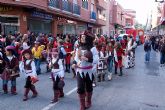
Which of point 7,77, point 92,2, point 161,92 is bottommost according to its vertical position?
point 161,92

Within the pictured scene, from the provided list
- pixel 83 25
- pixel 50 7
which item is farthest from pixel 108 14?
pixel 50 7

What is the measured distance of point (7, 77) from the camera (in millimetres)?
9430

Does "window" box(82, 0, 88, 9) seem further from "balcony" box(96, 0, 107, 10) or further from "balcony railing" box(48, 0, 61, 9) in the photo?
"balcony railing" box(48, 0, 61, 9)

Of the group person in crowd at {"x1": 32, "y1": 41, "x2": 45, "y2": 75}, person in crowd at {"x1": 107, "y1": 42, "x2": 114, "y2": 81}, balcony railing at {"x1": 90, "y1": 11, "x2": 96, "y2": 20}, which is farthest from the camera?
balcony railing at {"x1": 90, "y1": 11, "x2": 96, "y2": 20}

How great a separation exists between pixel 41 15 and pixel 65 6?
7.29 metres

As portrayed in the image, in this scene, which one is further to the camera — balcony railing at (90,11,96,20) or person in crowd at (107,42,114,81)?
balcony railing at (90,11,96,20)

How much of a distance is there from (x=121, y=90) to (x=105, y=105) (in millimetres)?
2380

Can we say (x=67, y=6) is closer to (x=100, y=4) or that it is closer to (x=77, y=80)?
(x=100, y=4)

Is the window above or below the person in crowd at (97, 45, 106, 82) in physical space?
above

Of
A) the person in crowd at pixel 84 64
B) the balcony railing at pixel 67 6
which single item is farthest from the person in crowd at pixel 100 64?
the balcony railing at pixel 67 6

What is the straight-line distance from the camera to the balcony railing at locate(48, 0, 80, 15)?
28.3 metres

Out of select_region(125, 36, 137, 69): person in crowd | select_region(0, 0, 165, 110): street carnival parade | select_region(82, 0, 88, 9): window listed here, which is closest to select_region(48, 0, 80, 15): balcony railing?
select_region(82, 0, 88, 9): window

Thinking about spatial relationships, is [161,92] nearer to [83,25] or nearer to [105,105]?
[105,105]

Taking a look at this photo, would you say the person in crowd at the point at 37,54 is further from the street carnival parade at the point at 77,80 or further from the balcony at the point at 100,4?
the balcony at the point at 100,4
